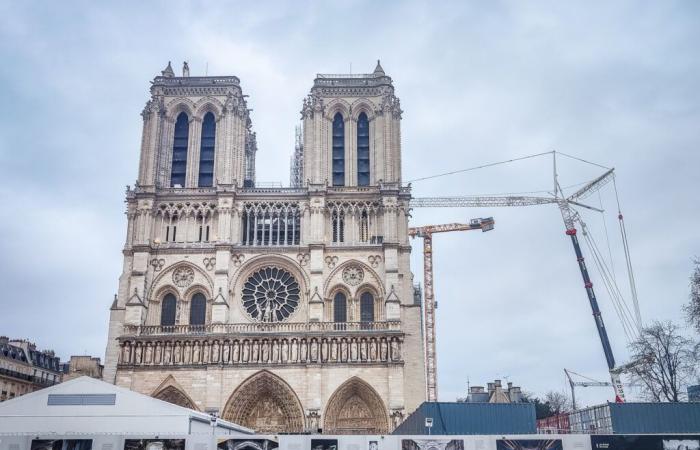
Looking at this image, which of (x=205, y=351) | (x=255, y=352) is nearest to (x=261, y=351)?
(x=255, y=352)

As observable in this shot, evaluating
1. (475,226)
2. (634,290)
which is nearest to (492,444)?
(634,290)

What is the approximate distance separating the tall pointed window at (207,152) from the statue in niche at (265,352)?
13237 millimetres

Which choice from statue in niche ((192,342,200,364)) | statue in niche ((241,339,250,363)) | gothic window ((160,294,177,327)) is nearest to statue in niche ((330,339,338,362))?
statue in niche ((241,339,250,363))

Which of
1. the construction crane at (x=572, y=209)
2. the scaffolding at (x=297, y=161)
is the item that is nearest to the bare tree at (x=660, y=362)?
the construction crane at (x=572, y=209)

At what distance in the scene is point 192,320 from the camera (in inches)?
1879

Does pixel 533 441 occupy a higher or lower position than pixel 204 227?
lower

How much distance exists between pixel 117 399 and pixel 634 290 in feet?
132

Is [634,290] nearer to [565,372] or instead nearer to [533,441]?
[565,372]

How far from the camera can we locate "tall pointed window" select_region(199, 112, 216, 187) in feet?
170

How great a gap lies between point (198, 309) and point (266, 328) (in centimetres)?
559

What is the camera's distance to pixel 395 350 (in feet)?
147

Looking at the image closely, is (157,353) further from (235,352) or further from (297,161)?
(297,161)

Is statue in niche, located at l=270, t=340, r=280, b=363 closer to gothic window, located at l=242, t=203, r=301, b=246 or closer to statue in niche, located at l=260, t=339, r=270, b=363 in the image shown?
statue in niche, located at l=260, t=339, r=270, b=363

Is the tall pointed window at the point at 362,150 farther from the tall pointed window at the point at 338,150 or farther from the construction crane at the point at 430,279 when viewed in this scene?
the construction crane at the point at 430,279
